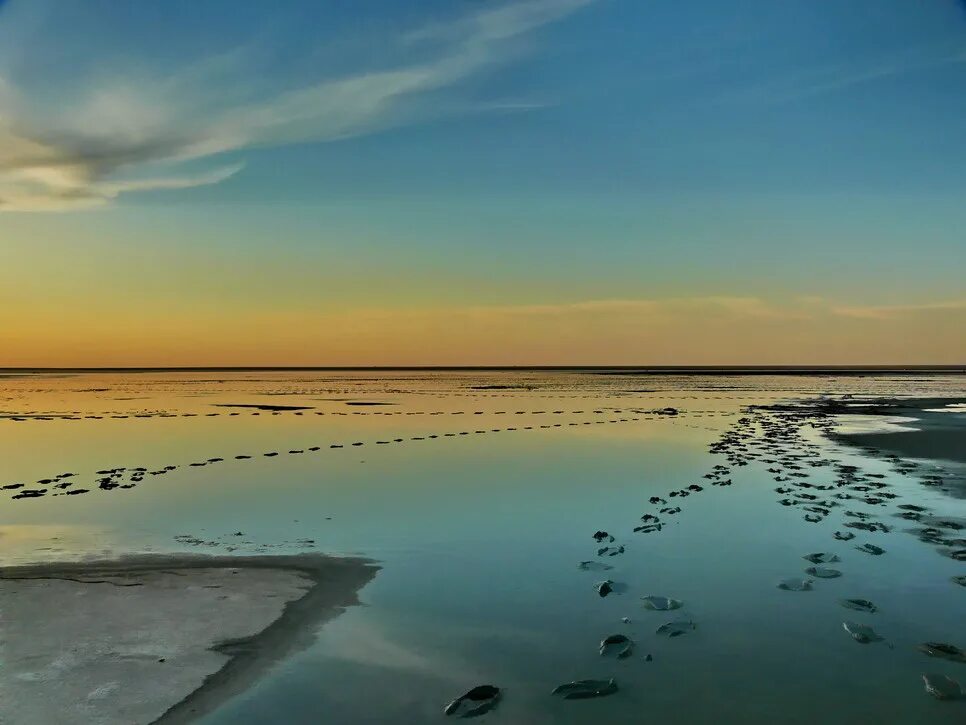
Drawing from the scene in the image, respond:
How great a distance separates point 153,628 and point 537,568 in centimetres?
489

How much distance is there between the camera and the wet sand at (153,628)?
19.5ft

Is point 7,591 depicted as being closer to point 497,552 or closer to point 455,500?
point 497,552

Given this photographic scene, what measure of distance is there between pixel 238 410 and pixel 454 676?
3961cm

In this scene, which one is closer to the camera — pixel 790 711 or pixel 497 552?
pixel 790 711

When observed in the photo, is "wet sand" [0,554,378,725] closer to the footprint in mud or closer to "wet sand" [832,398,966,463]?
the footprint in mud

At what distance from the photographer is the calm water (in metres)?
6.11

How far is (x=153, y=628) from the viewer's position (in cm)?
Answer: 756

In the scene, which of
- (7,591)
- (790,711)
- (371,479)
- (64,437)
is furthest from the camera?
(64,437)

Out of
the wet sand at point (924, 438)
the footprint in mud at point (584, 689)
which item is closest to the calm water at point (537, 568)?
the footprint in mud at point (584, 689)

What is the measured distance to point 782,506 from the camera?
14.1 metres

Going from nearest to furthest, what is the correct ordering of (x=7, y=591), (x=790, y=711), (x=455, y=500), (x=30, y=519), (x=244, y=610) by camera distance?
(x=790, y=711), (x=244, y=610), (x=7, y=591), (x=30, y=519), (x=455, y=500)

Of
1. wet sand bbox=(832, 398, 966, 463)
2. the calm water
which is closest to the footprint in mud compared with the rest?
the calm water

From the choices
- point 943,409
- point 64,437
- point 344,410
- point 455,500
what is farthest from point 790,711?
point 943,409

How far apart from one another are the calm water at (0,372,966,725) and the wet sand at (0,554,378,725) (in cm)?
45
